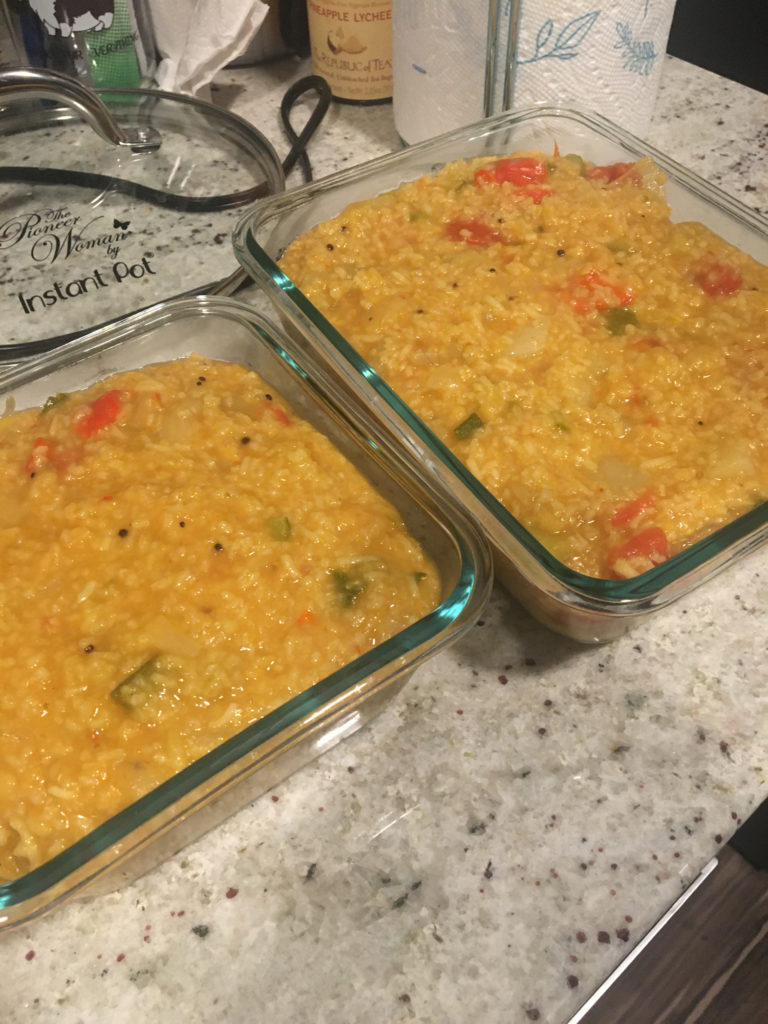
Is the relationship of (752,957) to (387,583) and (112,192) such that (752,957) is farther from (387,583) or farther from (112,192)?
(112,192)

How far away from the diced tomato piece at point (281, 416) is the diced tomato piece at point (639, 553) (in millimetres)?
442

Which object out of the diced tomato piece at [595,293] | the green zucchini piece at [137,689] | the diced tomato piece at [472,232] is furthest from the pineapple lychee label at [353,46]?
the green zucchini piece at [137,689]

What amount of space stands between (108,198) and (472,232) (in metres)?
0.63

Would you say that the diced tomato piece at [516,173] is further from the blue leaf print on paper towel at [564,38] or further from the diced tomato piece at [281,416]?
the diced tomato piece at [281,416]

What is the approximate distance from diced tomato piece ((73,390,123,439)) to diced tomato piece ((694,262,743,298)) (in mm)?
837

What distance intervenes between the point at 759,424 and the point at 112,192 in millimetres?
1096

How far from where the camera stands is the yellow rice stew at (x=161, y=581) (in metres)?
0.82

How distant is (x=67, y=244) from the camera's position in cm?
135

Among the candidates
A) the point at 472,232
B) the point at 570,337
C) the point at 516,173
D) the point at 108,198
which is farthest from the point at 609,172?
the point at 108,198

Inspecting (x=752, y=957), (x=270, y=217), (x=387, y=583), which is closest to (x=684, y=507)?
(x=387, y=583)

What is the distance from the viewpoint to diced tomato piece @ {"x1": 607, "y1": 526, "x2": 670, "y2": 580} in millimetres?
918

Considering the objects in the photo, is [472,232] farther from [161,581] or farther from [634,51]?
[161,581]

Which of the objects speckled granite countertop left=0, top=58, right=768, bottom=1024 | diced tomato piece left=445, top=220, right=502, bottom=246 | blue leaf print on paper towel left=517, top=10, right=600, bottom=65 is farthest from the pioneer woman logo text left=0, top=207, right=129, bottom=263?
speckled granite countertop left=0, top=58, right=768, bottom=1024

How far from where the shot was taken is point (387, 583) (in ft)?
3.09
